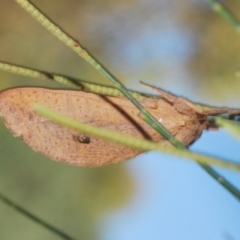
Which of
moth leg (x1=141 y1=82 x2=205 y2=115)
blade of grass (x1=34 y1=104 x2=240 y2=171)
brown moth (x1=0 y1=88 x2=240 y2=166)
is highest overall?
moth leg (x1=141 y1=82 x2=205 y2=115)

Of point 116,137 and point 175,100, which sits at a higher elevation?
point 175,100

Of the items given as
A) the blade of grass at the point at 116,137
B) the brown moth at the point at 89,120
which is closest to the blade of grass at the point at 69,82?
the brown moth at the point at 89,120

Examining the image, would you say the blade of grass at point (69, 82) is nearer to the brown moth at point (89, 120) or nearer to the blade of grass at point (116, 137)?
the brown moth at point (89, 120)

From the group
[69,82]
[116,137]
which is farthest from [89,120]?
[116,137]

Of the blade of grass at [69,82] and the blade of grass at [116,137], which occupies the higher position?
the blade of grass at [69,82]

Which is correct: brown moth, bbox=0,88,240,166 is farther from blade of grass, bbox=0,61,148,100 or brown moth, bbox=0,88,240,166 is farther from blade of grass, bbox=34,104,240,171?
blade of grass, bbox=34,104,240,171

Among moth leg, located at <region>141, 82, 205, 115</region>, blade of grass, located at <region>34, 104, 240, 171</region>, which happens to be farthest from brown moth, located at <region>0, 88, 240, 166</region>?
blade of grass, located at <region>34, 104, 240, 171</region>

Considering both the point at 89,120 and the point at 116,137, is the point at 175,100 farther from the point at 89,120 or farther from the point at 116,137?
the point at 116,137

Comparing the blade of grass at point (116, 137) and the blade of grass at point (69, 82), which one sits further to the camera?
the blade of grass at point (69, 82)

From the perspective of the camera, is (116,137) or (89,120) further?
(89,120)
